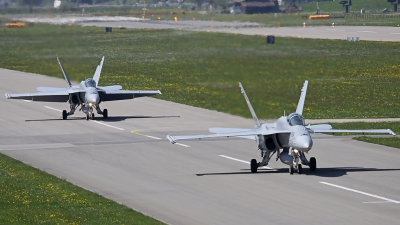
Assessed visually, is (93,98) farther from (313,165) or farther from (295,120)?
(295,120)

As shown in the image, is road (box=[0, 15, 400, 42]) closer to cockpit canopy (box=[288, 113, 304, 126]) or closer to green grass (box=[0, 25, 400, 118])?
green grass (box=[0, 25, 400, 118])

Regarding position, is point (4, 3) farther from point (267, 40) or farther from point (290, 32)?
point (290, 32)

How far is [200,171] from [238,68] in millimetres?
18062

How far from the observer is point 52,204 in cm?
2780

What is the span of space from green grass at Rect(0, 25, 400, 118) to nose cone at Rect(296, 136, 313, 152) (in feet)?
30.0

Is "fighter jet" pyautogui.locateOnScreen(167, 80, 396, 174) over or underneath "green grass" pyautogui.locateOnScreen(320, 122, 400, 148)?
over

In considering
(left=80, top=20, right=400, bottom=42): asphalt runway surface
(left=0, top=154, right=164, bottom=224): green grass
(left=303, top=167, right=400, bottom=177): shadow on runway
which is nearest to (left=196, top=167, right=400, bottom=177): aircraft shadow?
(left=303, top=167, right=400, bottom=177): shadow on runway

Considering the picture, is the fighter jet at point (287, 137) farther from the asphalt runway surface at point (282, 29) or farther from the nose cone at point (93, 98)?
the asphalt runway surface at point (282, 29)

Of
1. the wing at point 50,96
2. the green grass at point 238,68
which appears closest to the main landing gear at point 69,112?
the wing at point 50,96

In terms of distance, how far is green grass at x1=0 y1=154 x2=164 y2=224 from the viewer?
25.4 meters

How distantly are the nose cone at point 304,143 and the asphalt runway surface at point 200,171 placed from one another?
52.6 inches

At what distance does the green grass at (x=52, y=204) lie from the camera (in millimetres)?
25438

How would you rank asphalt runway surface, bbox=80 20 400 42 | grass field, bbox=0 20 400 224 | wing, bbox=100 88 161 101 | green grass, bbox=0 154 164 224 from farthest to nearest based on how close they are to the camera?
asphalt runway surface, bbox=80 20 400 42 → wing, bbox=100 88 161 101 → grass field, bbox=0 20 400 224 → green grass, bbox=0 154 164 224

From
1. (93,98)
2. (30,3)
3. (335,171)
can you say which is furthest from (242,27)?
(335,171)
